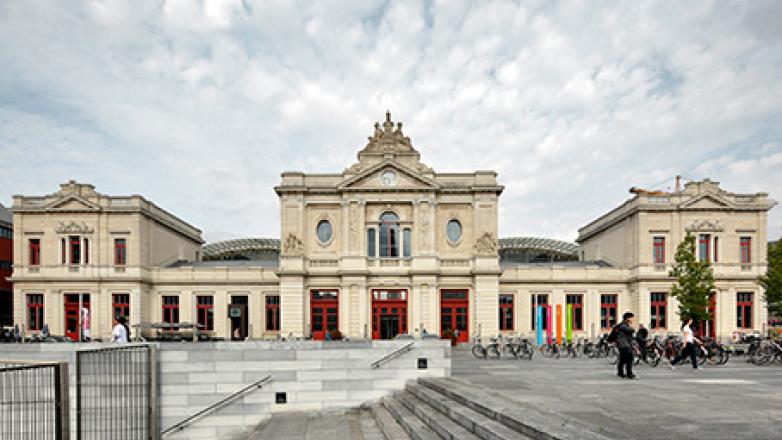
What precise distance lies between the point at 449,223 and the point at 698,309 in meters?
17.4

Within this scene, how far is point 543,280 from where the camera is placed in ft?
150

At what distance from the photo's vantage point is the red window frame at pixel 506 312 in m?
45.1

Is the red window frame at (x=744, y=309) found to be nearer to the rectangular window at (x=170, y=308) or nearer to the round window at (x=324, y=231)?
the round window at (x=324, y=231)

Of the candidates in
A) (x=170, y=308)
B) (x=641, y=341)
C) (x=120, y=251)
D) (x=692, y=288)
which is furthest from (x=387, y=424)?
(x=120, y=251)

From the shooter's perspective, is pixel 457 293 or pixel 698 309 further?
pixel 457 293

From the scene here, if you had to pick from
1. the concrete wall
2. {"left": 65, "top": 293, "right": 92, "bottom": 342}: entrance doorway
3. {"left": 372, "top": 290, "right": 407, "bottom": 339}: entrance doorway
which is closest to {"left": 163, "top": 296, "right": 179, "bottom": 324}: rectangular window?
{"left": 65, "top": 293, "right": 92, "bottom": 342}: entrance doorway

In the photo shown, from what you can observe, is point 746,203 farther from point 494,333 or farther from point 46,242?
point 46,242

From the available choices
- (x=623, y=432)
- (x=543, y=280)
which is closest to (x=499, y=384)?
(x=623, y=432)

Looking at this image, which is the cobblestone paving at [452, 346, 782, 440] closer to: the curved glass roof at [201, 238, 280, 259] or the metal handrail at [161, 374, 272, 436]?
the metal handrail at [161, 374, 272, 436]

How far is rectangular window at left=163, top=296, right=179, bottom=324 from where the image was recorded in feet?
149

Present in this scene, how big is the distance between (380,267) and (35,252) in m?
26.6

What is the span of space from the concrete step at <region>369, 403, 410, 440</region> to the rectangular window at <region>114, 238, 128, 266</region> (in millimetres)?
34046

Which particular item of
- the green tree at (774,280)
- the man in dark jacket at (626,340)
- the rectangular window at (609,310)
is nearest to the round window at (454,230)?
the rectangular window at (609,310)

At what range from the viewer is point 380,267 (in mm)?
42812
